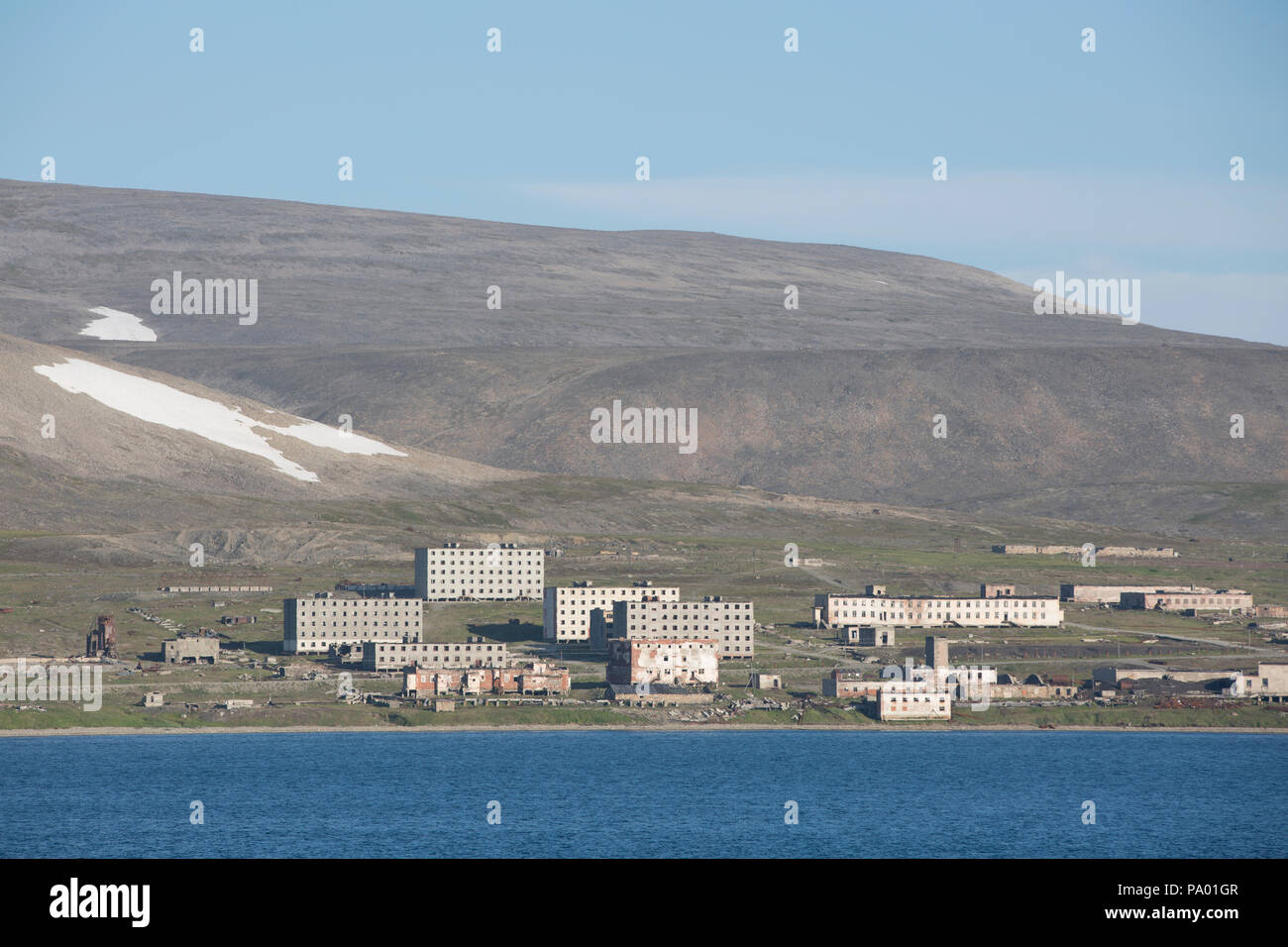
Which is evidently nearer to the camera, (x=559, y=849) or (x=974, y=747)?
(x=559, y=849)

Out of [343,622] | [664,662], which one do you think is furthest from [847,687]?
[343,622]

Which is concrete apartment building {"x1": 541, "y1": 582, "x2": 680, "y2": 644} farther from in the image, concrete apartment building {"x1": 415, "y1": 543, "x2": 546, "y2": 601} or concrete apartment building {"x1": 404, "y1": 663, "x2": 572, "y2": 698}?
concrete apartment building {"x1": 404, "y1": 663, "x2": 572, "y2": 698}

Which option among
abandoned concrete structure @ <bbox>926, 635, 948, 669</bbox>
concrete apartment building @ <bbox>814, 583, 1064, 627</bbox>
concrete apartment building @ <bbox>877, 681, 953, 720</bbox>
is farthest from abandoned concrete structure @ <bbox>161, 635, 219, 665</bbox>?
concrete apartment building @ <bbox>814, 583, 1064, 627</bbox>

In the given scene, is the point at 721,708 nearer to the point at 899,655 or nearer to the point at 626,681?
the point at 626,681

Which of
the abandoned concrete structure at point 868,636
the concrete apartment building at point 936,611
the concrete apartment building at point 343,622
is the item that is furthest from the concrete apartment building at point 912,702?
the concrete apartment building at point 343,622

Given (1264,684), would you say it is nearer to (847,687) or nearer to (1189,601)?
(847,687)

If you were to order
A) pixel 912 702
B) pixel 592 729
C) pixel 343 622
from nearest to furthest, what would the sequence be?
pixel 592 729
pixel 912 702
pixel 343 622

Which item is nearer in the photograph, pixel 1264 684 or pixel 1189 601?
pixel 1264 684
